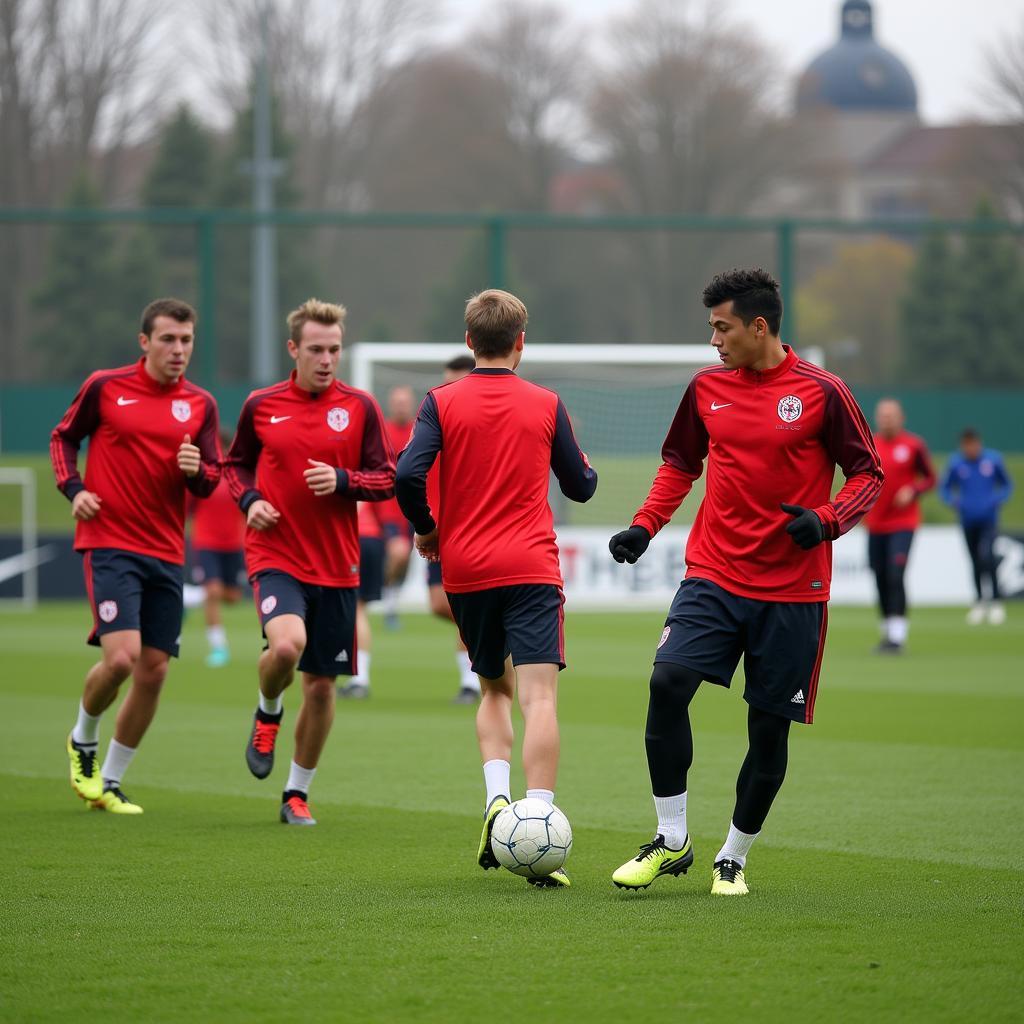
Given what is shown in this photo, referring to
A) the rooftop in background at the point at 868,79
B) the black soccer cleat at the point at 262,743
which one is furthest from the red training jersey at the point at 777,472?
the rooftop in background at the point at 868,79

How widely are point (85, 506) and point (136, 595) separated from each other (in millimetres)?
458

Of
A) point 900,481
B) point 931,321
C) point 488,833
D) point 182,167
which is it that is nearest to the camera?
point 488,833

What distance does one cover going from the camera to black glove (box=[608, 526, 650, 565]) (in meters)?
5.91

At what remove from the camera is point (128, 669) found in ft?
25.4

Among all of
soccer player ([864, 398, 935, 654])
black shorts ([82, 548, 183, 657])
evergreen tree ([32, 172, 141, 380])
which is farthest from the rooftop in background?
black shorts ([82, 548, 183, 657])

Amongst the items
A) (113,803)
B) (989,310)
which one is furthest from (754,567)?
(989,310)

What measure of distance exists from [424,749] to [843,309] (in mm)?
30634

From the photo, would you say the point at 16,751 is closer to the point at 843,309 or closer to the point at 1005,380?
the point at 1005,380

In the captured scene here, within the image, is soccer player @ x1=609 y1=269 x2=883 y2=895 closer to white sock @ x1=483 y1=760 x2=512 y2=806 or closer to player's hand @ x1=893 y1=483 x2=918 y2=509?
white sock @ x1=483 y1=760 x2=512 y2=806

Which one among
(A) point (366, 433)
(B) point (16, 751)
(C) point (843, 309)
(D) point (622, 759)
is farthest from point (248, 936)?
(C) point (843, 309)

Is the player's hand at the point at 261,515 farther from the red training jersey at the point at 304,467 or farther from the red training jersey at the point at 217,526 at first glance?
the red training jersey at the point at 217,526

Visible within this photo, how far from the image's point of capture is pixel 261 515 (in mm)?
7391

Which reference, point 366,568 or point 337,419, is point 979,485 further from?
point 337,419

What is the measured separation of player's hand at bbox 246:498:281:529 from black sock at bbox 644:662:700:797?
215 centimetres
